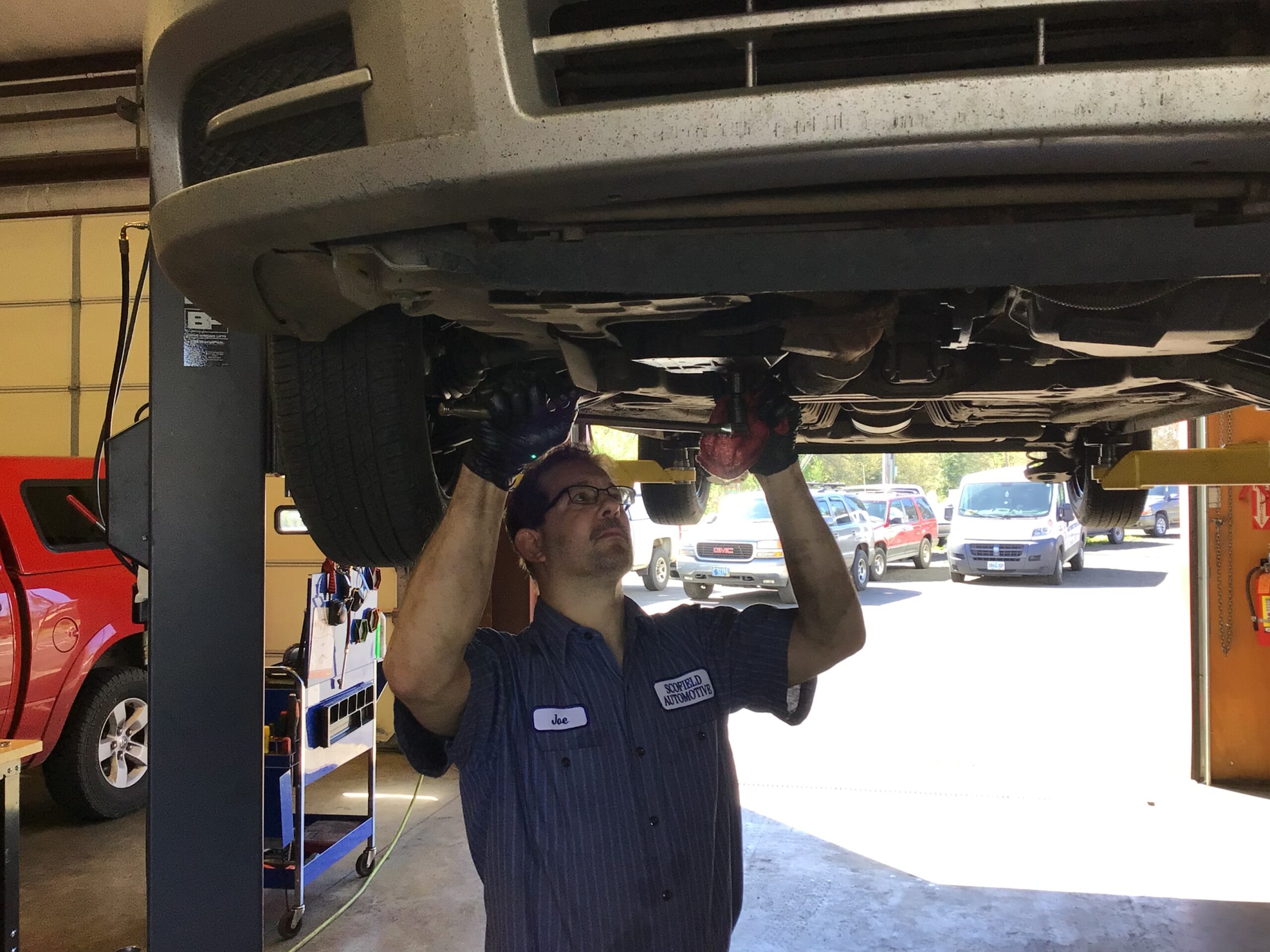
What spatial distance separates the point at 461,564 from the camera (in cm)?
148

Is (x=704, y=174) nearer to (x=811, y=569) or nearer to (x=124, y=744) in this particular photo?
(x=811, y=569)

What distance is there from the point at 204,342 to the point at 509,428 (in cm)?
74

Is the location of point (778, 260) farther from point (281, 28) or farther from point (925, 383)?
point (925, 383)

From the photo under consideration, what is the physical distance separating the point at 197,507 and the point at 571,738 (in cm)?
86

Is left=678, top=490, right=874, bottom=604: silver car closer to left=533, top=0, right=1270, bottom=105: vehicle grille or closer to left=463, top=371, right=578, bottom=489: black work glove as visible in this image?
left=463, top=371, right=578, bottom=489: black work glove

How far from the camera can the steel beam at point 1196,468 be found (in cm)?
274

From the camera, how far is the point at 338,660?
3611 millimetres

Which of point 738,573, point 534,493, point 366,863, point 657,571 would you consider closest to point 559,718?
point 534,493

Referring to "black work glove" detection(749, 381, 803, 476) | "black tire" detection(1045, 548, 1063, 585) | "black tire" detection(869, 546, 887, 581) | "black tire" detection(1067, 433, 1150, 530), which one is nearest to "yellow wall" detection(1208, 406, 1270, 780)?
"black tire" detection(1067, 433, 1150, 530)

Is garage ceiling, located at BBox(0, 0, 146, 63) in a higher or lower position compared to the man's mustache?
higher

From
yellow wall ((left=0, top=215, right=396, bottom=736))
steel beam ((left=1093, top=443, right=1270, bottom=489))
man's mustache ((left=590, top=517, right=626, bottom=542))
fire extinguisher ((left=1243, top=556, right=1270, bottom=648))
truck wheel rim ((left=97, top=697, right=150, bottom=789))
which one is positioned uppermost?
yellow wall ((left=0, top=215, right=396, bottom=736))

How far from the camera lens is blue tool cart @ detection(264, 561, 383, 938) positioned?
3.14 meters

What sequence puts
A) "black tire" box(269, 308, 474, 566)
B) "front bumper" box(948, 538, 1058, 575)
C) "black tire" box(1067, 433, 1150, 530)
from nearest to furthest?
"black tire" box(269, 308, 474, 566) < "black tire" box(1067, 433, 1150, 530) < "front bumper" box(948, 538, 1058, 575)

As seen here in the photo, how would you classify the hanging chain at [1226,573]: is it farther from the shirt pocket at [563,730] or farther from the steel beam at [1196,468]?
the shirt pocket at [563,730]
